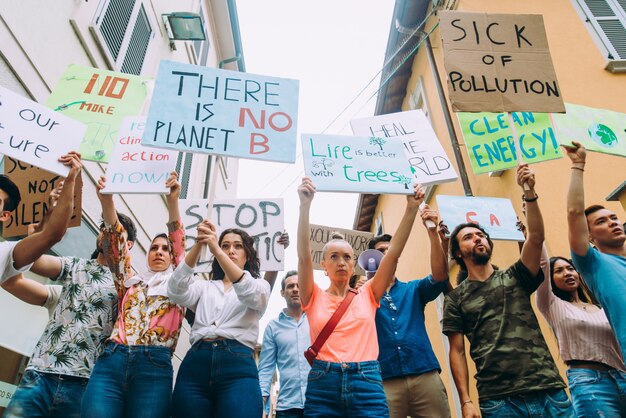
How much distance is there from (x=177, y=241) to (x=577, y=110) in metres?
3.41

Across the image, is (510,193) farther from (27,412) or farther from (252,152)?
(27,412)

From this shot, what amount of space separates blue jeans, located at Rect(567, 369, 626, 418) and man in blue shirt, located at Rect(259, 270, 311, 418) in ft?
6.12

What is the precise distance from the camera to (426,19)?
8.21m

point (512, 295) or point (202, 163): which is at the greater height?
point (202, 163)

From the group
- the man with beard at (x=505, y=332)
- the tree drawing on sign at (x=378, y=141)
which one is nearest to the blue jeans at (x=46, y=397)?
the man with beard at (x=505, y=332)

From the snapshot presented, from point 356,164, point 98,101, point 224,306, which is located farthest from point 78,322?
point 356,164

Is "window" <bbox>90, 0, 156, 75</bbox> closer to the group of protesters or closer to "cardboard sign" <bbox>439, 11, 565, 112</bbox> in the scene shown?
the group of protesters

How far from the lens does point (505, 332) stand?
254cm

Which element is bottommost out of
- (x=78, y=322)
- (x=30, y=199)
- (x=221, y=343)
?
(x=221, y=343)

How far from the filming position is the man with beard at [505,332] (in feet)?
7.58

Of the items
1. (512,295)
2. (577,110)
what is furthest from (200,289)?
(577,110)

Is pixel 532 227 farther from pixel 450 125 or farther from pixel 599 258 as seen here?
pixel 450 125

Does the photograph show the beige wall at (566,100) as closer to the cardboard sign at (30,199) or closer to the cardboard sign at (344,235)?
the cardboard sign at (344,235)

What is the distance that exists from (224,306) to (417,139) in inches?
87.5
